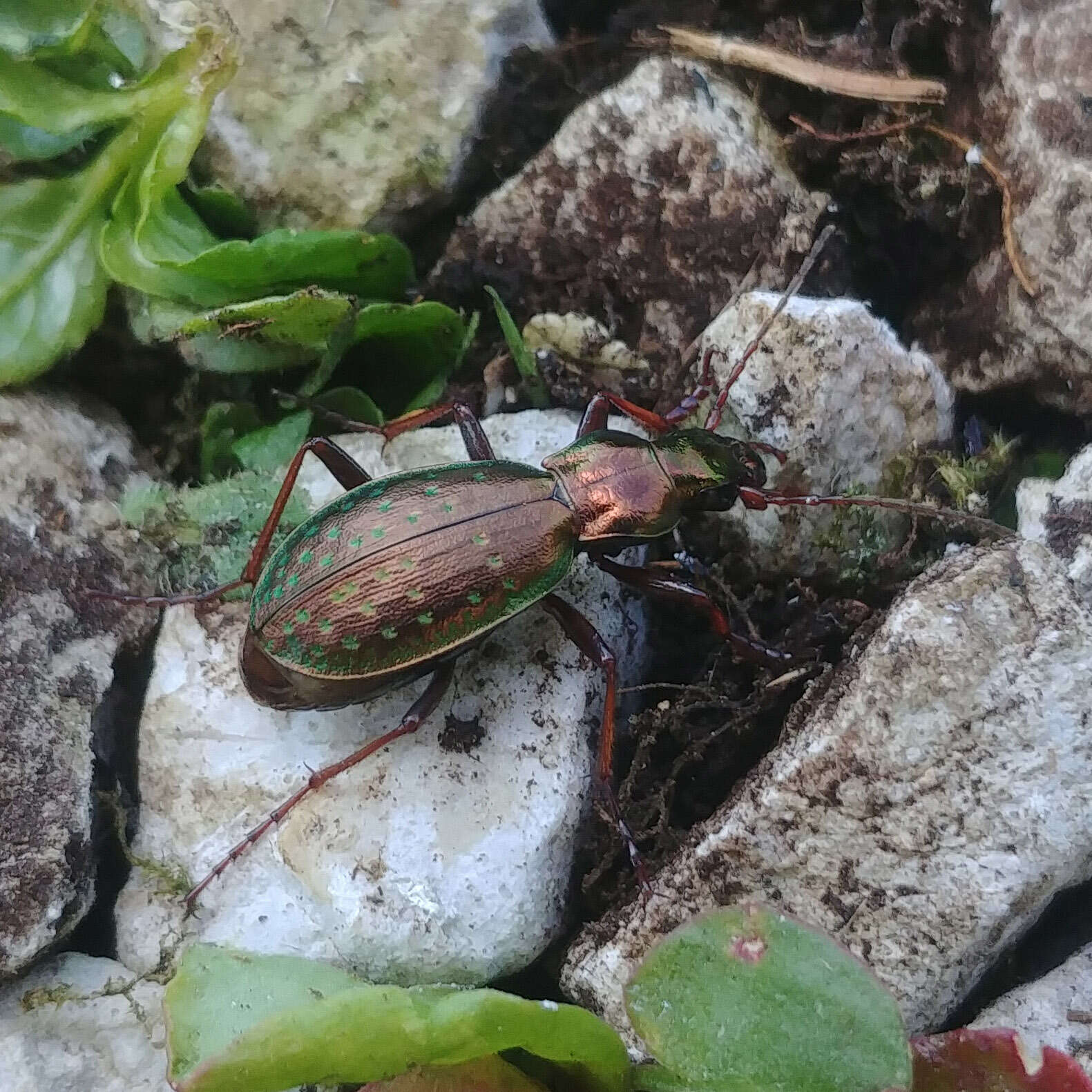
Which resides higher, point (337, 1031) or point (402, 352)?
point (402, 352)

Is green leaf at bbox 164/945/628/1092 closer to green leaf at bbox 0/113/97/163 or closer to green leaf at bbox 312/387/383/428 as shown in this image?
green leaf at bbox 312/387/383/428

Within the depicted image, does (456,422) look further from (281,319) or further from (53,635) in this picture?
(53,635)

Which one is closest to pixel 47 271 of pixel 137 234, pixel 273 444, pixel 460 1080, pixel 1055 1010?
pixel 137 234

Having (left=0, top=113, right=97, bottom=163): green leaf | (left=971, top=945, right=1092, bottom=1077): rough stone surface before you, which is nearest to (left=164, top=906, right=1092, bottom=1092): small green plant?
(left=971, top=945, right=1092, bottom=1077): rough stone surface

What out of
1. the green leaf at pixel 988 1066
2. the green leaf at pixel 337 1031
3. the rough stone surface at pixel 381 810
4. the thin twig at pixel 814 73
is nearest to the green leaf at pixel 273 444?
the rough stone surface at pixel 381 810

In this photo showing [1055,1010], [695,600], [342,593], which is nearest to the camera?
[1055,1010]

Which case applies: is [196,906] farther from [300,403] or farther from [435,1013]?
[300,403]
